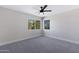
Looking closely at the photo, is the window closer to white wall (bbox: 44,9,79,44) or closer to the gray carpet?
white wall (bbox: 44,9,79,44)

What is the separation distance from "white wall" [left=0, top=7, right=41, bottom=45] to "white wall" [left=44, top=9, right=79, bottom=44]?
93.8 inches

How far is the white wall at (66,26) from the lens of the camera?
5.05 meters

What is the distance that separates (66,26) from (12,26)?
3.87 m

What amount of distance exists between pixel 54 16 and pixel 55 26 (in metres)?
→ 0.92

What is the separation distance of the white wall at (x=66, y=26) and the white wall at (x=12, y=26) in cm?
238

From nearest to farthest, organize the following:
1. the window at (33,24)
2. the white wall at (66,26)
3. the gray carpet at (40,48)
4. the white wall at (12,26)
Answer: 1. the gray carpet at (40,48)
2. the white wall at (12,26)
3. the white wall at (66,26)
4. the window at (33,24)

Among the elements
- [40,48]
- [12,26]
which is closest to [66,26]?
[40,48]

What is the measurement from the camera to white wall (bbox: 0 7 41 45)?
450 cm

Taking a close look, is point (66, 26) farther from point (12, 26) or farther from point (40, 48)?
point (12, 26)

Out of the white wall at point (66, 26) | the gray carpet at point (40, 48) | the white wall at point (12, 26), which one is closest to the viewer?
the gray carpet at point (40, 48)

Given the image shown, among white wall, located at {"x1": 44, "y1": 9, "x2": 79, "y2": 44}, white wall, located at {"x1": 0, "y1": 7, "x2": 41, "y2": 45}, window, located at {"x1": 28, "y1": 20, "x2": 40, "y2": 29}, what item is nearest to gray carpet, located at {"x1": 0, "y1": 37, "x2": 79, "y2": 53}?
white wall, located at {"x1": 0, "y1": 7, "x2": 41, "y2": 45}

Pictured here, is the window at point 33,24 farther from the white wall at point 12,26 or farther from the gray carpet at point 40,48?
A: the gray carpet at point 40,48

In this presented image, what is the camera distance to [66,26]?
225 inches

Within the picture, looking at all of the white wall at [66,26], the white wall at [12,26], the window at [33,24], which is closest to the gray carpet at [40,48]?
the white wall at [12,26]
